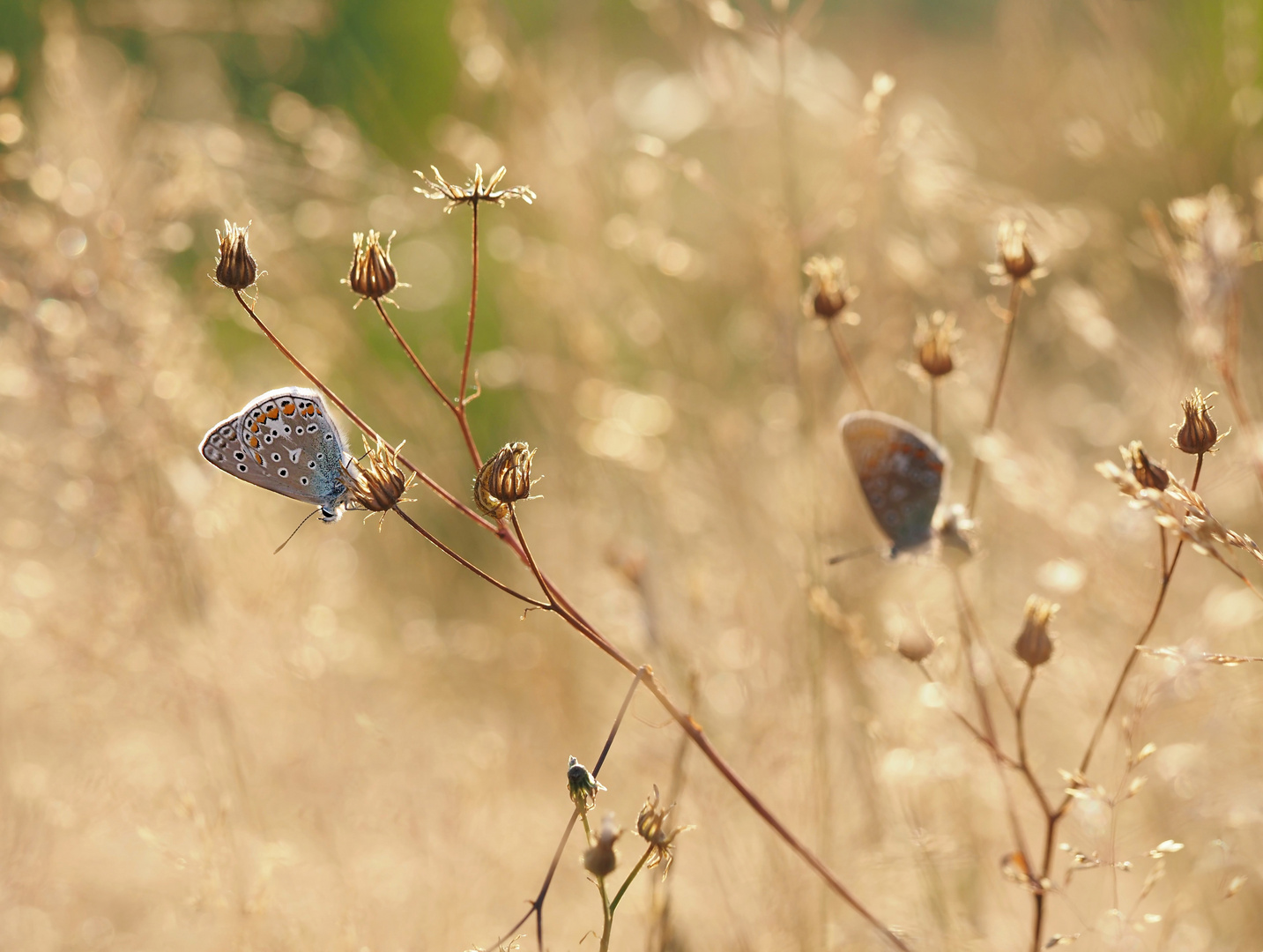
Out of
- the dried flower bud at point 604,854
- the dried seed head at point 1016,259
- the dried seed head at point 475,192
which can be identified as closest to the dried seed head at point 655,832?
the dried flower bud at point 604,854

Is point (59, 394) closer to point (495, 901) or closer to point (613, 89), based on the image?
point (495, 901)

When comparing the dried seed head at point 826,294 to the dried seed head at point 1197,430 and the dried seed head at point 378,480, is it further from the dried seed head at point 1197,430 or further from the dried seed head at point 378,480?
the dried seed head at point 378,480

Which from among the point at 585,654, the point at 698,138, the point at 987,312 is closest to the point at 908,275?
the point at 987,312

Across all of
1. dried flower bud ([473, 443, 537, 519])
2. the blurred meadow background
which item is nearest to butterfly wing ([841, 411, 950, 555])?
the blurred meadow background

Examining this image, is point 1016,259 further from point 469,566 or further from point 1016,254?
point 469,566

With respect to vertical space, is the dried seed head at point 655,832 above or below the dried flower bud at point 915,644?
below

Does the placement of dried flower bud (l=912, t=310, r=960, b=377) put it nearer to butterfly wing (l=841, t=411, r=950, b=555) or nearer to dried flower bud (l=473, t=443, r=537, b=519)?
butterfly wing (l=841, t=411, r=950, b=555)
